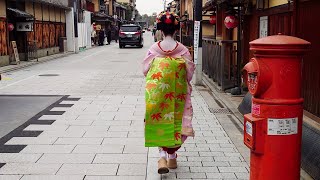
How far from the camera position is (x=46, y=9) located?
28422mm

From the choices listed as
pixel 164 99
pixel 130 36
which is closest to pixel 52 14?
pixel 130 36

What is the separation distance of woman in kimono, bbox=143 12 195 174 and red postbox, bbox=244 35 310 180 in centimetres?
147

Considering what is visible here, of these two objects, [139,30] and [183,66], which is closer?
[183,66]

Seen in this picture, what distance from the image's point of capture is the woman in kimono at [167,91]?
16.1 feet

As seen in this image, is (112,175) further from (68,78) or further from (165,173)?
(68,78)

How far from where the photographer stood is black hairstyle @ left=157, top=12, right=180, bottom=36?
Result: 16.7 feet

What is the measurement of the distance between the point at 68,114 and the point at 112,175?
3916 millimetres

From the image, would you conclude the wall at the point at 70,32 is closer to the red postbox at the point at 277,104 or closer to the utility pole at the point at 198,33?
the utility pole at the point at 198,33

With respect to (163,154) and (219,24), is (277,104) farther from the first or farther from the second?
(219,24)

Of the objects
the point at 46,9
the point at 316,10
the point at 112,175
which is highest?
the point at 46,9

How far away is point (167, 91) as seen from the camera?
493 cm

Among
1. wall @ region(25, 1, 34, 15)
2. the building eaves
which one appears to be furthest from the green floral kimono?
the building eaves

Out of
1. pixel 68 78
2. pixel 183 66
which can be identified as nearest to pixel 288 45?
pixel 183 66

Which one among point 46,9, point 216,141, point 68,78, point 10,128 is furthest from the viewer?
point 46,9
